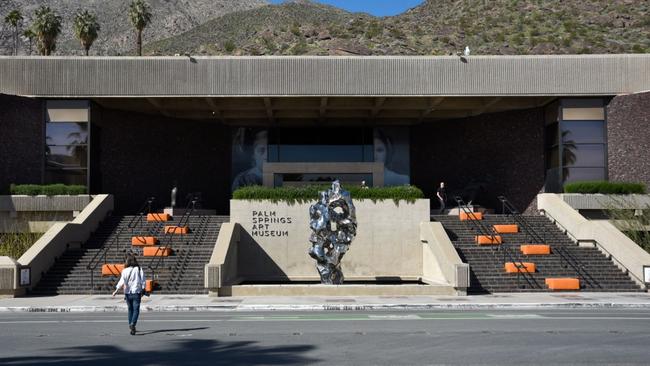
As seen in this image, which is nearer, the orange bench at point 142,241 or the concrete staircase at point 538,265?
the concrete staircase at point 538,265

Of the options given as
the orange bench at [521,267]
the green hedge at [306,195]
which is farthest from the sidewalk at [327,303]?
the green hedge at [306,195]

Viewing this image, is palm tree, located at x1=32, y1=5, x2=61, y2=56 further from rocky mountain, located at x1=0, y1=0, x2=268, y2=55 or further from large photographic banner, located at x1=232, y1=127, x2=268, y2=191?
rocky mountain, located at x1=0, y1=0, x2=268, y2=55

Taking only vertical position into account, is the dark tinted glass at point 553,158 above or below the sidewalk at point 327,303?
above

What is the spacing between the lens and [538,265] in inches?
1160

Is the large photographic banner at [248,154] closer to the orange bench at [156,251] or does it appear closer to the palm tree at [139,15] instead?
the orange bench at [156,251]

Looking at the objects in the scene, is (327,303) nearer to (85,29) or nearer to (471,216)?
(471,216)

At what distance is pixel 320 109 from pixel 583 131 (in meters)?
14.1

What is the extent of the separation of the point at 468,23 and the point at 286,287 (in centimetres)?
6632

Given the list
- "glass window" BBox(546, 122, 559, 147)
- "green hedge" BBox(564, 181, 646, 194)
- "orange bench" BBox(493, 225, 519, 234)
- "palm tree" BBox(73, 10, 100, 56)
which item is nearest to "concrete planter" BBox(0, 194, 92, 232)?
"orange bench" BBox(493, 225, 519, 234)

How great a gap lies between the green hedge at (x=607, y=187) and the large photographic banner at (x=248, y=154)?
1973 cm

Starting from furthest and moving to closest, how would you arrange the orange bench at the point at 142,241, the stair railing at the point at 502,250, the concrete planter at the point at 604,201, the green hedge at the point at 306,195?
the concrete planter at the point at 604,201 → the green hedge at the point at 306,195 → the orange bench at the point at 142,241 → the stair railing at the point at 502,250

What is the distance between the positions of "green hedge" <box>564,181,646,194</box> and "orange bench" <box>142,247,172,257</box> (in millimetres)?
19302

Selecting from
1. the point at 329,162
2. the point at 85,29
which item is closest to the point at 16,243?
the point at 329,162

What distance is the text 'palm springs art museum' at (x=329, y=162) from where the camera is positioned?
95.5 feet
